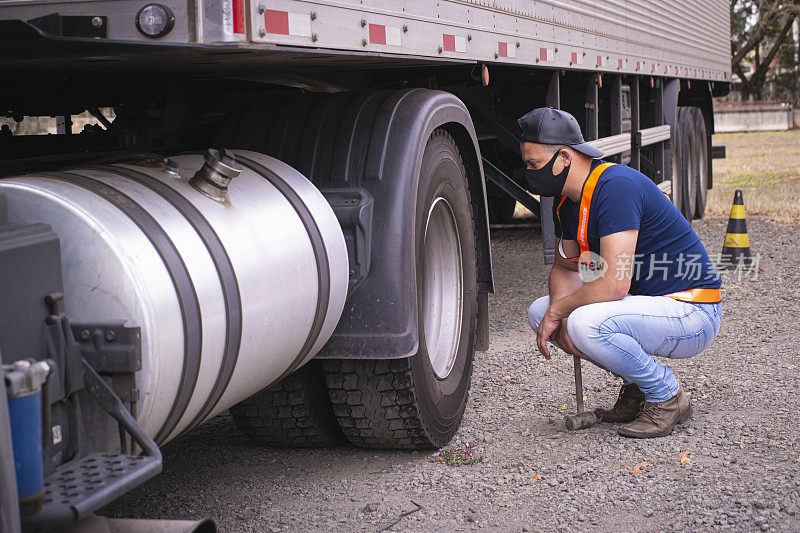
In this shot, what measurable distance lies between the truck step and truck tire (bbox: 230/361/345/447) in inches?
56.1

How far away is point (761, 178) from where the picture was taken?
15.1 metres

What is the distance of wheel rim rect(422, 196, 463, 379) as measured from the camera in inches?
158

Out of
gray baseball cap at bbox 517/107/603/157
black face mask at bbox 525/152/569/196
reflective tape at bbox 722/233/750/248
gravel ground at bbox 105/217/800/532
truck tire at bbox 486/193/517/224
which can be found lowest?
gravel ground at bbox 105/217/800/532

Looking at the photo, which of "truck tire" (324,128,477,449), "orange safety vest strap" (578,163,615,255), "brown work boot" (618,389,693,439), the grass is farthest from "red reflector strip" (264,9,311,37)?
the grass

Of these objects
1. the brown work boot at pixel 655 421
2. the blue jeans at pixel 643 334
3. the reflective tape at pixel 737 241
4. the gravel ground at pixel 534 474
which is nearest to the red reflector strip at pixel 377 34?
the blue jeans at pixel 643 334

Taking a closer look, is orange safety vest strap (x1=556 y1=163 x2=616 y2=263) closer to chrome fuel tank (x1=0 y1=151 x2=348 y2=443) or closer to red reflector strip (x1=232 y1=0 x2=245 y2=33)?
chrome fuel tank (x1=0 y1=151 x2=348 y2=443)

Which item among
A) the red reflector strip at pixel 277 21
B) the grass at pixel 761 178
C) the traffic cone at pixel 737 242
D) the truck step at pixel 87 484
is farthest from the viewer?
the grass at pixel 761 178

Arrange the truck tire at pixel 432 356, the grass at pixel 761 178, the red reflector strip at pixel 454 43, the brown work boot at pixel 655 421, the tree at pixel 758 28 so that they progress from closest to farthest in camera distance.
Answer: the truck tire at pixel 432 356
the red reflector strip at pixel 454 43
the brown work boot at pixel 655 421
the grass at pixel 761 178
the tree at pixel 758 28

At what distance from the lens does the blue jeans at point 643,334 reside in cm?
376

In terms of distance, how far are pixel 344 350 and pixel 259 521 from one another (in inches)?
25.1

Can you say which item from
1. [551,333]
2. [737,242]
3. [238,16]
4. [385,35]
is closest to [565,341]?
[551,333]

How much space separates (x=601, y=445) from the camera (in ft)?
12.5

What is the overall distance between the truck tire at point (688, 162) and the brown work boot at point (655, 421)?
6.85 m

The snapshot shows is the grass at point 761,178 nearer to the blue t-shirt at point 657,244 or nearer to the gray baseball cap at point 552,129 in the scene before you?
the blue t-shirt at point 657,244
